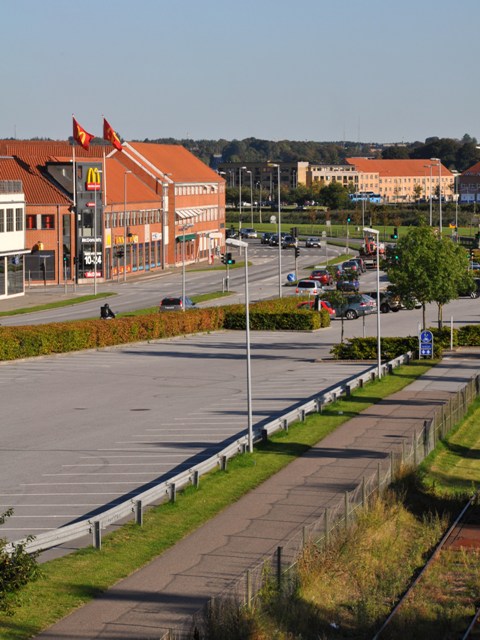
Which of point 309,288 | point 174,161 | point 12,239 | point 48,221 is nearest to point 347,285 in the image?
point 309,288

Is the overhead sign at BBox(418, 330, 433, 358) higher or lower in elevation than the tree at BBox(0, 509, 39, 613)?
lower

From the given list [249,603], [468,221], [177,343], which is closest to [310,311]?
[177,343]

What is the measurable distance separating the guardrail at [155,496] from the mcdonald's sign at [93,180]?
5448 cm

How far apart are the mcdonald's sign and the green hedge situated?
2765 centimetres

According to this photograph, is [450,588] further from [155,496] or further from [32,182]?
[32,182]

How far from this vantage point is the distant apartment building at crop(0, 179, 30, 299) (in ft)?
271

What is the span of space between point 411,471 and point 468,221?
14909 cm

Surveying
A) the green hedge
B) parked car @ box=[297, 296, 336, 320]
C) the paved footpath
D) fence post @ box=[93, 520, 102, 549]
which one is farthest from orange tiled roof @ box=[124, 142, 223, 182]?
fence post @ box=[93, 520, 102, 549]

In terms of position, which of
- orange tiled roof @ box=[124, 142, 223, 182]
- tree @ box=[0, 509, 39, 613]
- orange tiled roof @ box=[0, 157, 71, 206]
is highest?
orange tiled roof @ box=[124, 142, 223, 182]

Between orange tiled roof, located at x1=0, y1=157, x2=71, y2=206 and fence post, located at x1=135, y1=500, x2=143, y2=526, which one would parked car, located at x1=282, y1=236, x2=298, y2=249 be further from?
fence post, located at x1=135, y1=500, x2=143, y2=526

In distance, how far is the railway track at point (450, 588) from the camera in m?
20.0

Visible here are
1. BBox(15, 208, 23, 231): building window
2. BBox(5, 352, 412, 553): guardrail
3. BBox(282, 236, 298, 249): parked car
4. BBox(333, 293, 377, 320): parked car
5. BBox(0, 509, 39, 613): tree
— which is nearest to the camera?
BBox(0, 509, 39, 613): tree

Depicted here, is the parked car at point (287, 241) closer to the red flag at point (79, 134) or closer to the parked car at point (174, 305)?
the red flag at point (79, 134)

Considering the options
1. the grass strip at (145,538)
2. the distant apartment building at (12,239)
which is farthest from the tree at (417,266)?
the distant apartment building at (12,239)
